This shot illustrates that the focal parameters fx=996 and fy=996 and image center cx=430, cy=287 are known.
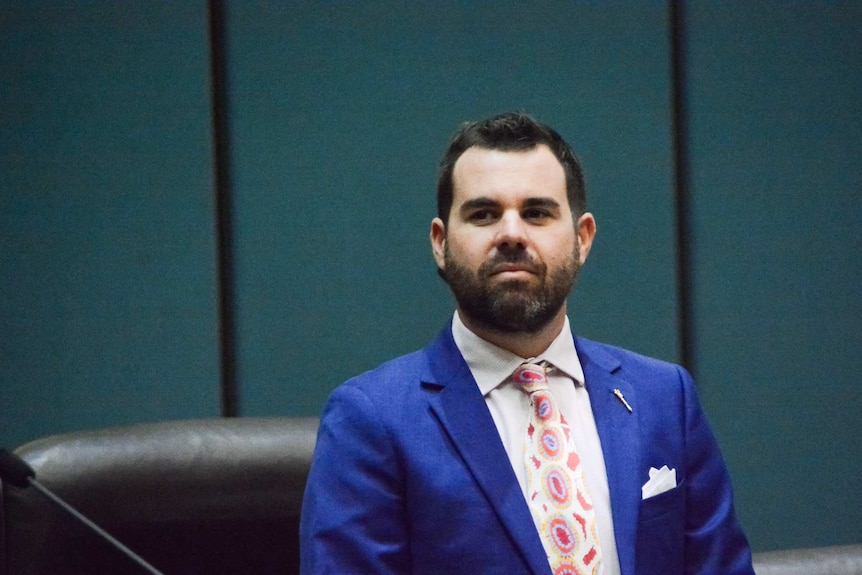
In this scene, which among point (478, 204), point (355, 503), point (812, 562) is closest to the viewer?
point (355, 503)

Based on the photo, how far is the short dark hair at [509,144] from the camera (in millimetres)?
1098

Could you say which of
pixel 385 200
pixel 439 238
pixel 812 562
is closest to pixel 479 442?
pixel 439 238

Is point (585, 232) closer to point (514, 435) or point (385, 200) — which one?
point (514, 435)

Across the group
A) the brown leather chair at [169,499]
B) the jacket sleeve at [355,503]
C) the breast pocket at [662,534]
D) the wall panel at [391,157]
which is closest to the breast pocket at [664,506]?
the breast pocket at [662,534]

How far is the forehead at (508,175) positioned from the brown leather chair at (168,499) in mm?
326

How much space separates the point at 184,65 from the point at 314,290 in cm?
40

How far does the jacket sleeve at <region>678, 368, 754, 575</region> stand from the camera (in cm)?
105

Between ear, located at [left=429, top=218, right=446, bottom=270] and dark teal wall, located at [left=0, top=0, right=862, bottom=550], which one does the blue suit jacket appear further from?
dark teal wall, located at [left=0, top=0, right=862, bottom=550]

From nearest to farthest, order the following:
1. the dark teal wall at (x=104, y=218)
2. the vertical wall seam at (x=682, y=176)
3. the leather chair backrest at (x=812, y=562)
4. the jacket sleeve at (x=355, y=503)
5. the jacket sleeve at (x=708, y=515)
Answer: the jacket sleeve at (x=355, y=503) < the jacket sleeve at (x=708, y=515) < the leather chair backrest at (x=812, y=562) < the dark teal wall at (x=104, y=218) < the vertical wall seam at (x=682, y=176)

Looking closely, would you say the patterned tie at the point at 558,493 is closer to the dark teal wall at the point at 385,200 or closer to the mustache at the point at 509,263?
the mustache at the point at 509,263

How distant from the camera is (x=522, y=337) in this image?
3.50ft

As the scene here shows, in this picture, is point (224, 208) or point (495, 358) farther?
point (224, 208)

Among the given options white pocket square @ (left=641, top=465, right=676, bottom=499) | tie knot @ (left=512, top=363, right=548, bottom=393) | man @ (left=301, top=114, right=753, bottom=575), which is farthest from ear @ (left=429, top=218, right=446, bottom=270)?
white pocket square @ (left=641, top=465, right=676, bottom=499)

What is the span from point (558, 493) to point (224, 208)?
2.59 feet
